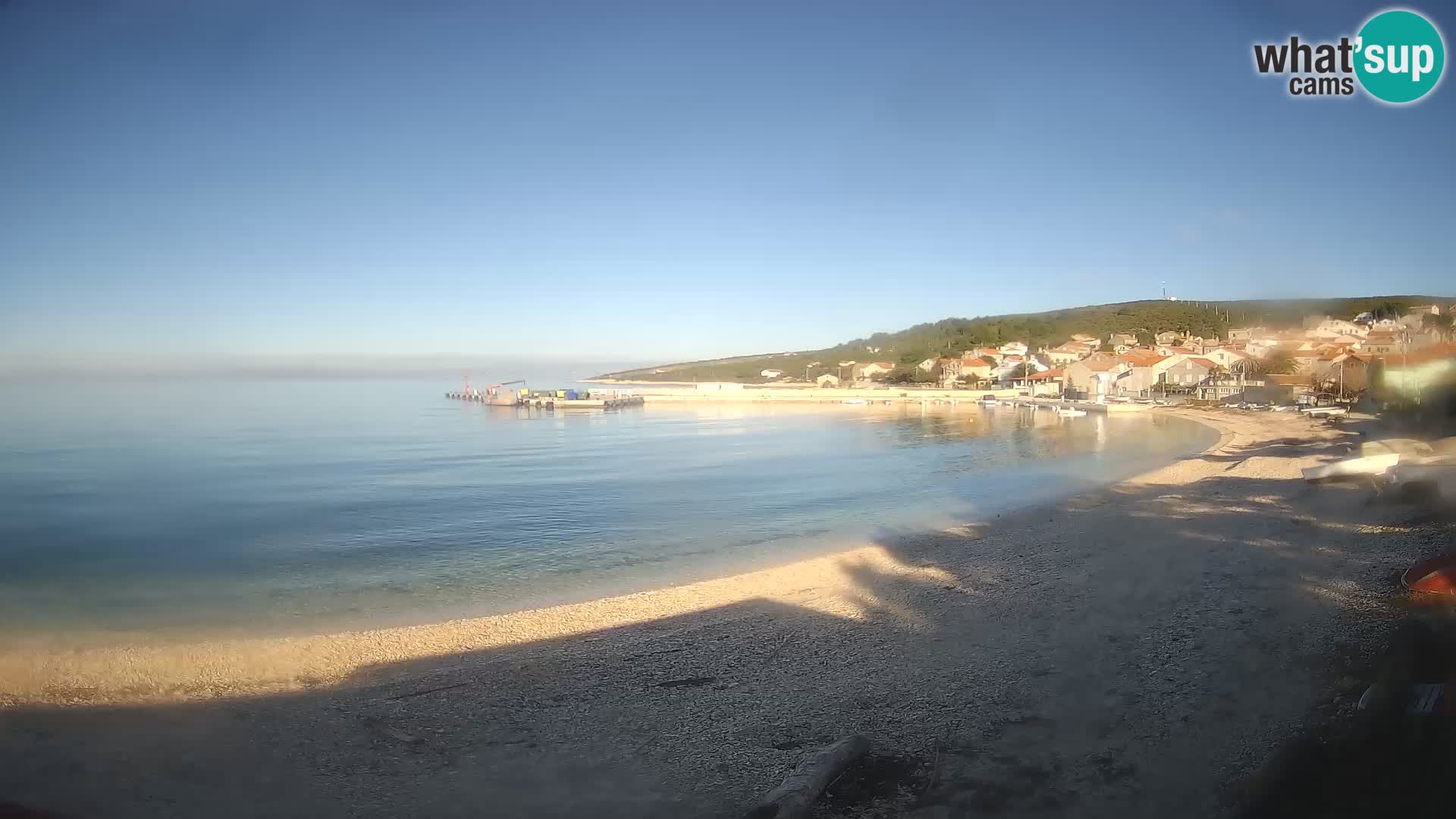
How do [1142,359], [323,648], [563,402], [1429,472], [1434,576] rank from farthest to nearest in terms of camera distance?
[563,402], [1142,359], [1429,472], [323,648], [1434,576]

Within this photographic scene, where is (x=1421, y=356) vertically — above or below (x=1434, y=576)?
above

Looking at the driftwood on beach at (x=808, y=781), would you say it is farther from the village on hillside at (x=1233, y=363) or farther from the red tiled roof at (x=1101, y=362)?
the red tiled roof at (x=1101, y=362)

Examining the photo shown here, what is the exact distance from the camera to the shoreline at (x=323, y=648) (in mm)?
6949

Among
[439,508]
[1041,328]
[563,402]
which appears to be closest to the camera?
[439,508]

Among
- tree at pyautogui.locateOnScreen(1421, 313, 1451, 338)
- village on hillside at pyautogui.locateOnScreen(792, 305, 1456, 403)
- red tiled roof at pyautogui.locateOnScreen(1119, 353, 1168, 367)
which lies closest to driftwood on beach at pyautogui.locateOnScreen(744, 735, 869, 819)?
village on hillside at pyautogui.locateOnScreen(792, 305, 1456, 403)

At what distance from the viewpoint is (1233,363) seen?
18688 millimetres

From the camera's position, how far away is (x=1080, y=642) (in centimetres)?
644

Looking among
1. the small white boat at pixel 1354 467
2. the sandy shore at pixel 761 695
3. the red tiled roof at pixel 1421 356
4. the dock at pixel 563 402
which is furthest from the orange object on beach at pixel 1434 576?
the dock at pixel 563 402

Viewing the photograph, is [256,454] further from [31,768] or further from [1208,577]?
[1208,577]

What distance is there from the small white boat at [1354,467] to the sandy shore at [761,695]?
3.60m

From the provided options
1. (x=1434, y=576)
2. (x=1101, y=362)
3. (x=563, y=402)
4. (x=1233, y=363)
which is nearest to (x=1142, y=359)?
(x=1101, y=362)

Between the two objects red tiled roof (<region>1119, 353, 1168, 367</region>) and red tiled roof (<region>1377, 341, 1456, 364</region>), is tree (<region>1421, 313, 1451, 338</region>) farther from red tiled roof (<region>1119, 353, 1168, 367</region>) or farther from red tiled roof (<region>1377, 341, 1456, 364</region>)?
red tiled roof (<region>1119, 353, 1168, 367</region>)

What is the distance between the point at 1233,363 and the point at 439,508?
18.8 metres

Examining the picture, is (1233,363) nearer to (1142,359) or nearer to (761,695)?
(761,695)
